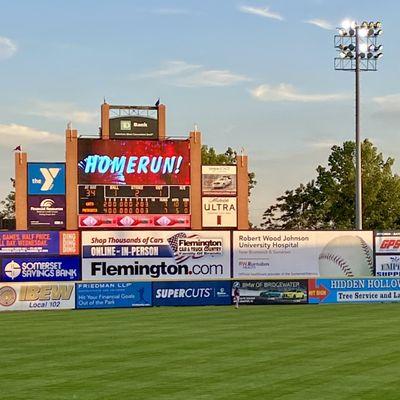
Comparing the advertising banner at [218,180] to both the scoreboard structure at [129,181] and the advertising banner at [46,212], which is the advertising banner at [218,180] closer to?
the scoreboard structure at [129,181]

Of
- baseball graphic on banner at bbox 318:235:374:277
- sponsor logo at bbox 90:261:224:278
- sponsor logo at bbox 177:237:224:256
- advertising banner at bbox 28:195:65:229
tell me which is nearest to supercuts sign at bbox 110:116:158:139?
advertising banner at bbox 28:195:65:229

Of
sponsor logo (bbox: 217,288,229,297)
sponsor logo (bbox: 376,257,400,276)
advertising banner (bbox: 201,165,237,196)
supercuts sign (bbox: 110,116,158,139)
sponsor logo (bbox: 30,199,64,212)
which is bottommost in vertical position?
sponsor logo (bbox: 217,288,229,297)

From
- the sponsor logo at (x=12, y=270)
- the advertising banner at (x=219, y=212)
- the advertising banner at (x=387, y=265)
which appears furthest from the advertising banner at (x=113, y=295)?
the advertising banner at (x=387, y=265)

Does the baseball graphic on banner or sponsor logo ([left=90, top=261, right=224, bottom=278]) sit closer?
sponsor logo ([left=90, top=261, right=224, bottom=278])

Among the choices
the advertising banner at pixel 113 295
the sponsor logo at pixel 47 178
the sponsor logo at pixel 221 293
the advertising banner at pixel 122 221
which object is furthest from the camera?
the sponsor logo at pixel 47 178

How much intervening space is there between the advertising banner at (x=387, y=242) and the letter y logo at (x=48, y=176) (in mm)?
19056

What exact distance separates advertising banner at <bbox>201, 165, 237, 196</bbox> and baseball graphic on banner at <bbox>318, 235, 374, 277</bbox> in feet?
22.7

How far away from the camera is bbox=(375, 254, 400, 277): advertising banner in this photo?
51.2 metres

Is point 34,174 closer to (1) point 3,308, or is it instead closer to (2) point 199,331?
(1) point 3,308

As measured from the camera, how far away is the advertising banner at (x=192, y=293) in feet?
159

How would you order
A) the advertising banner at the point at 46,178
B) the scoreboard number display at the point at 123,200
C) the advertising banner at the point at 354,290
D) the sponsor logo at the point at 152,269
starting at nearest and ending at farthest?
the sponsor logo at the point at 152,269 < the advertising banner at the point at 354,290 < the scoreboard number display at the point at 123,200 < the advertising banner at the point at 46,178

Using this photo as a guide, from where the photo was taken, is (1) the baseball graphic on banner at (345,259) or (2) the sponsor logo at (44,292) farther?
(1) the baseball graphic on banner at (345,259)

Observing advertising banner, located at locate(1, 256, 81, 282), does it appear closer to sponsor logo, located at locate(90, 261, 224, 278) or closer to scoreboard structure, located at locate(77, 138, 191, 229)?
sponsor logo, located at locate(90, 261, 224, 278)

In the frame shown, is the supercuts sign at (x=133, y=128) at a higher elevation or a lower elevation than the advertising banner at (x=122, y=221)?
higher
